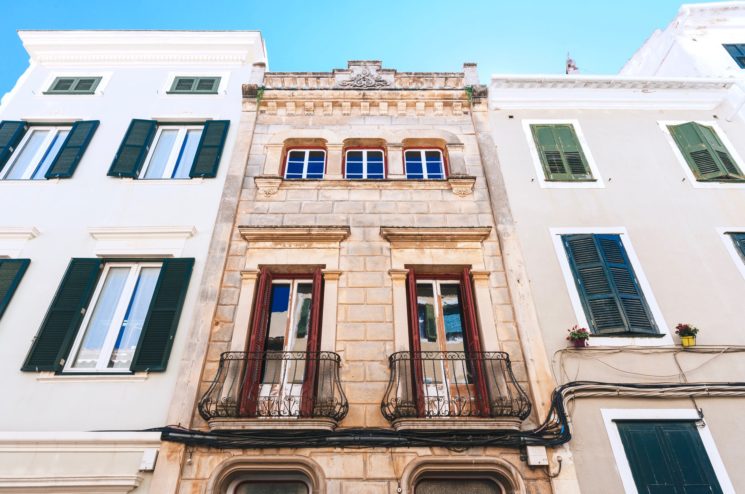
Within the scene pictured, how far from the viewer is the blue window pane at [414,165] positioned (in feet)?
33.2

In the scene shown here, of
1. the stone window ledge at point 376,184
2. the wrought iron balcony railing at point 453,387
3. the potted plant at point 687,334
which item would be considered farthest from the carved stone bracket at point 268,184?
the potted plant at point 687,334

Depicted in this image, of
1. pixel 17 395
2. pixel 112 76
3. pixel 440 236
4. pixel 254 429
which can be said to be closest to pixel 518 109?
pixel 440 236

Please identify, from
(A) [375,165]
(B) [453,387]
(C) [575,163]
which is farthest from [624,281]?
(A) [375,165]

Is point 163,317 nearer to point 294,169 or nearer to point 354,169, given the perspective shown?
point 294,169

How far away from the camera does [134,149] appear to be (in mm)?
9875

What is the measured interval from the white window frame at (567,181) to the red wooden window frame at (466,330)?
111 inches

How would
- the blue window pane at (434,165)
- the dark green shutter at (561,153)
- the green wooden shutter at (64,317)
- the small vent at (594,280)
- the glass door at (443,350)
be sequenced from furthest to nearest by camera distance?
the blue window pane at (434,165) → the dark green shutter at (561,153) → the small vent at (594,280) → the green wooden shutter at (64,317) → the glass door at (443,350)

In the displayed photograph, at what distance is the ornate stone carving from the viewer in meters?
11.2

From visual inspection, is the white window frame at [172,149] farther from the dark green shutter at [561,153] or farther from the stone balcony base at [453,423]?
the dark green shutter at [561,153]

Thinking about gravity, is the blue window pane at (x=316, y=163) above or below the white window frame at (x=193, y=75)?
below

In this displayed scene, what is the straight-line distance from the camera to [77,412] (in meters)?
6.46

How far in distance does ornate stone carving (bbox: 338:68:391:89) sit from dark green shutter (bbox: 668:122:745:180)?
6760 millimetres

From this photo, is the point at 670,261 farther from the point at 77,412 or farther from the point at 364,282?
the point at 77,412

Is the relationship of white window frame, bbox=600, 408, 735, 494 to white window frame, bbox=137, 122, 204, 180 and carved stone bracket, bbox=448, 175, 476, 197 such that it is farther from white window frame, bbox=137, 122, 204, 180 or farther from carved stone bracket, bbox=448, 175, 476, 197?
white window frame, bbox=137, 122, 204, 180
